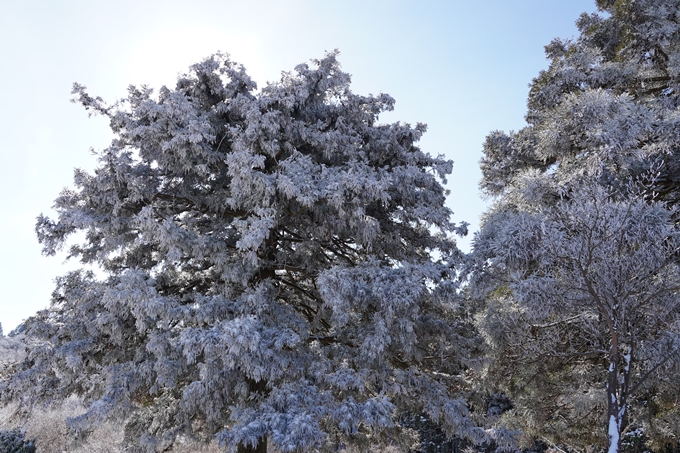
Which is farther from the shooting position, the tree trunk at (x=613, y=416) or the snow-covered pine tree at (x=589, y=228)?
the snow-covered pine tree at (x=589, y=228)

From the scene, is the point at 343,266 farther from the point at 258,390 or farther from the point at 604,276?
the point at 604,276

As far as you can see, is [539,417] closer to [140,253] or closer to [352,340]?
[352,340]

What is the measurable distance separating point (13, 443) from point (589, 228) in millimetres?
11633

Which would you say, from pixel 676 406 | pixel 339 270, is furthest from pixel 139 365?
pixel 676 406

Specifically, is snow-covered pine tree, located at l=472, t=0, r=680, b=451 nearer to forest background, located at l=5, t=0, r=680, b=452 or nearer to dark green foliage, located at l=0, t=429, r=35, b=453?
forest background, located at l=5, t=0, r=680, b=452

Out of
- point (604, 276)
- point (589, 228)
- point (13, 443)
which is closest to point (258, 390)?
point (604, 276)

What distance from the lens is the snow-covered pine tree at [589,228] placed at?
5.53m

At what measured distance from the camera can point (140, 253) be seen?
811cm

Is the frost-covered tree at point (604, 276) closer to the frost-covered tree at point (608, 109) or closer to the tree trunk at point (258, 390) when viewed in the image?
the frost-covered tree at point (608, 109)

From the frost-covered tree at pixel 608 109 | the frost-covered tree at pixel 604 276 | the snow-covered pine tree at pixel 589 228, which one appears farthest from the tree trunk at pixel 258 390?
the frost-covered tree at pixel 608 109

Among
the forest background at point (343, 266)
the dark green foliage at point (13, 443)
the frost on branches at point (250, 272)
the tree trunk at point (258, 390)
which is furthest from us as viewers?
the dark green foliage at point (13, 443)

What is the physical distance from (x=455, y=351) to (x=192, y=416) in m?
4.71

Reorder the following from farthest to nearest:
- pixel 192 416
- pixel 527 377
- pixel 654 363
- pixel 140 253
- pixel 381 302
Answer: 1. pixel 527 377
2. pixel 140 253
3. pixel 192 416
4. pixel 381 302
5. pixel 654 363

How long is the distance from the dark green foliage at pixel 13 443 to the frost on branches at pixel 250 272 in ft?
11.5
